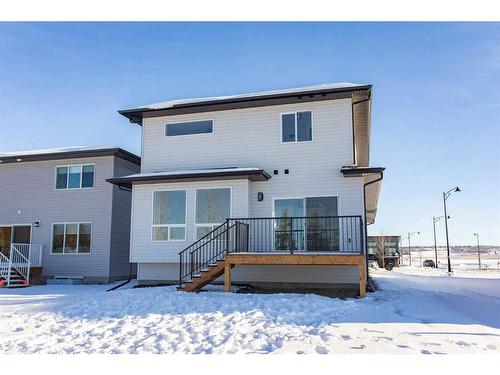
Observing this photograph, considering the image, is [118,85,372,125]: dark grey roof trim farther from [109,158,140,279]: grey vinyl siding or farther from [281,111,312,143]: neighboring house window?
[109,158,140,279]: grey vinyl siding

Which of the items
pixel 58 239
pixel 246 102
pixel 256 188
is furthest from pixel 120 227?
pixel 246 102

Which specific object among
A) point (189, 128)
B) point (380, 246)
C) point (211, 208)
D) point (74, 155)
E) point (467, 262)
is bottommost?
point (467, 262)

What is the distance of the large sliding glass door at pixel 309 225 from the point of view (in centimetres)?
1217

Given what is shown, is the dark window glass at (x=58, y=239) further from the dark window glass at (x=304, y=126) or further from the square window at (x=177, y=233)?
the dark window glass at (x=304, y=126)

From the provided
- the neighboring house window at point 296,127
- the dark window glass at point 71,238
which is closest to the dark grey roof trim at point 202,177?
the neighboring house window at point 296,127

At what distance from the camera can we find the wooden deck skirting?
1049 cm

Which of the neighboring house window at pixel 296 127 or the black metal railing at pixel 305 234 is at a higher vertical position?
the neighboring house window at pixel 296 127

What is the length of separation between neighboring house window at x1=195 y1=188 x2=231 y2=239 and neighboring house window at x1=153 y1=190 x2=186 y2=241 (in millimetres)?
494

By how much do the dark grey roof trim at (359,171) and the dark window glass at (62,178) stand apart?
1117 cm

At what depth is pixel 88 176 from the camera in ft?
55.4

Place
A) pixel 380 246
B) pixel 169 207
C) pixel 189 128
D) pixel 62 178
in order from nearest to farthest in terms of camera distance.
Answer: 1. pixel 169 207
2. pixel 189 128
3. pixel 62 178
4. pixel 380 246

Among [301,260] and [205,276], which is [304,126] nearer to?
[301,260]

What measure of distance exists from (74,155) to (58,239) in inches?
134

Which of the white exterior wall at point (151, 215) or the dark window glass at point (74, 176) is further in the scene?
the dark window glass at point (74, 176)
